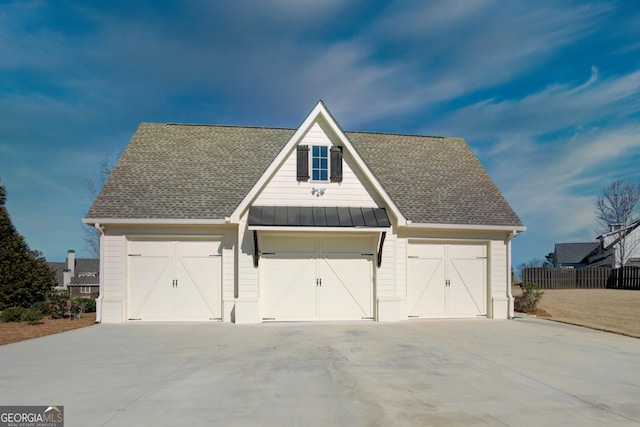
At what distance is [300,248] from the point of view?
13914 mm

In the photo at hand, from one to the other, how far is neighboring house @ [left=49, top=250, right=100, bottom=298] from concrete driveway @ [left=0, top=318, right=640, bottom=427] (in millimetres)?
53788

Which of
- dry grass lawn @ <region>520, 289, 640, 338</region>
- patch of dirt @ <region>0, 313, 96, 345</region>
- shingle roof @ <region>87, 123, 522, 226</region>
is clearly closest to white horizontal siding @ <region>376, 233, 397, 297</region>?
shingle roof @ <region>87, 123, 522, 226</region>

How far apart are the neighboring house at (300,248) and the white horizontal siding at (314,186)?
3cm

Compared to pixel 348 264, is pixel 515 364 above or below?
below

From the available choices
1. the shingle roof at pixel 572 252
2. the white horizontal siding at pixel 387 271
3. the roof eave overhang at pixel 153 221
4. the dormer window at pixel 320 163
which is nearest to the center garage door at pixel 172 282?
the roof eave overhang at pixel 153 221

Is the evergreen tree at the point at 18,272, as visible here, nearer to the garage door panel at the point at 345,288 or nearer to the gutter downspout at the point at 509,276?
the garage door panel at the point at 345,288

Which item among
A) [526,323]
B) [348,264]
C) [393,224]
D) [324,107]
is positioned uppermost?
[324,107]

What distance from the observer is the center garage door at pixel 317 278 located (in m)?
13.7

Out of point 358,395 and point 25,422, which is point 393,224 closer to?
point 358,395

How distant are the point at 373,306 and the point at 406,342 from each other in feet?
12.1

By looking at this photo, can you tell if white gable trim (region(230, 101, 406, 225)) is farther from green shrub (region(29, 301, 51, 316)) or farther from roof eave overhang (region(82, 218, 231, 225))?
green shrub (region(29, 301, 51, 316))

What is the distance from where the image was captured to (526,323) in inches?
559

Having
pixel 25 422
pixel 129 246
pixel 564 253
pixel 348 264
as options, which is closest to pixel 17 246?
pixel 129 246

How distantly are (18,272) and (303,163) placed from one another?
46.7 feet
